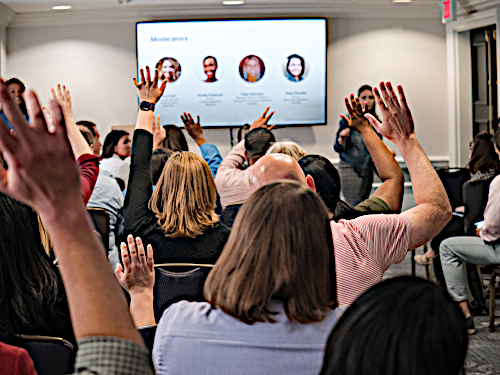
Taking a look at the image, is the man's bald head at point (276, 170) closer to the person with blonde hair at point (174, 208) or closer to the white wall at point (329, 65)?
the person with blonde hair at point (174, 208)

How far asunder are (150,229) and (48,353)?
958 mm

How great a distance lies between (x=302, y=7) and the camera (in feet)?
21.6

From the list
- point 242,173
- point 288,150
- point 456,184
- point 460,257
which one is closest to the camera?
point 288,150

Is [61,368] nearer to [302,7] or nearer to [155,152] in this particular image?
[155,152]

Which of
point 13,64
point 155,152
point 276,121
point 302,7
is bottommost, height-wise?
point 155,152

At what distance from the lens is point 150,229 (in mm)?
2092

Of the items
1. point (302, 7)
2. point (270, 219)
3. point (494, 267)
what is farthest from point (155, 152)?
point (302, 7)

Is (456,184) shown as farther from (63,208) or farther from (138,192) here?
(63,208)

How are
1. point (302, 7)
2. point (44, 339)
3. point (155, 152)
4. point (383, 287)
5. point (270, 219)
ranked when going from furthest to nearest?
point (302, 7) → point (155, 152) → point (44, 339) → point (270, 219) → point (383, 287)

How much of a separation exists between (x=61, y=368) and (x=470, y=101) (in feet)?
22.0

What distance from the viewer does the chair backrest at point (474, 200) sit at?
3.71 meters

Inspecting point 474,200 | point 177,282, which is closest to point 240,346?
point 177,282

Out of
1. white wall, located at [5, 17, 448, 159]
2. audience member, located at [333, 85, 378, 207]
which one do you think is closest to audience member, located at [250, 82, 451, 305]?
audience member, located at [333, 85, 378, 207]

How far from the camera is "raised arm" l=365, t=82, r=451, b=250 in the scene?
5.05 feet
